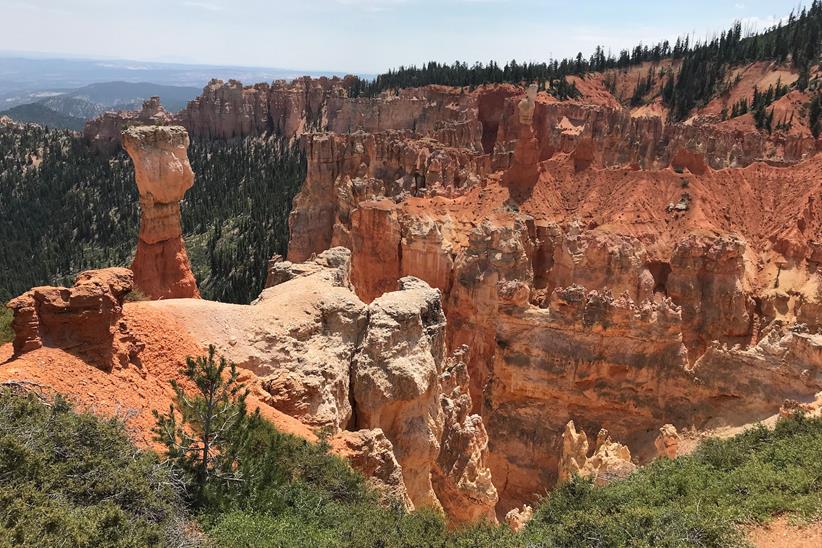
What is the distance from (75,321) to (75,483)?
4270 mm

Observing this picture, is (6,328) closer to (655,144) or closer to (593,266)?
(593,266)

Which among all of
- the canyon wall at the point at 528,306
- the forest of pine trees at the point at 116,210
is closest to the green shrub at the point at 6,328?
the canyon wall at the point at 528,306

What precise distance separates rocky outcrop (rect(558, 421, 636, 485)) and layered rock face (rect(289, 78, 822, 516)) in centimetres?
202

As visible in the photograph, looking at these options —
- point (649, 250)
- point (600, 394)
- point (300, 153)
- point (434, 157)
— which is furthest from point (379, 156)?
point (300, 153)

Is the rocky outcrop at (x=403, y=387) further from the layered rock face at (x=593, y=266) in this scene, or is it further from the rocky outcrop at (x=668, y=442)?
the rocky outcrop at (x=668, y=442)

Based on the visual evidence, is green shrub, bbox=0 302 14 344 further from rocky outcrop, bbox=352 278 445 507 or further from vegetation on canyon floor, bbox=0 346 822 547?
rocky outcrop, bbox=352 278 445 507

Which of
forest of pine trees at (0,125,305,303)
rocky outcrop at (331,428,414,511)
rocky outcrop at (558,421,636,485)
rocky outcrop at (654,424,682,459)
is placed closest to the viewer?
rocky outcrop at (331,428,414,511)

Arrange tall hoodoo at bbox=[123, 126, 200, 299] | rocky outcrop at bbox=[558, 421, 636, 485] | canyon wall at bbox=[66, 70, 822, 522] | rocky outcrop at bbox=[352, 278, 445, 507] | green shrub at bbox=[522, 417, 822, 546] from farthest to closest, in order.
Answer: tall hoodoo at bbox=[123, 126, 200, 299] → rocky outcrop at bbox=[558, 421, 636, 485] → canyon wall at bbox=[66, 70, 822, 522] → rocky outcrop at bbox=[352, 278, 445, 507] → green shrub at bbox=[522, 417, 822, 546]

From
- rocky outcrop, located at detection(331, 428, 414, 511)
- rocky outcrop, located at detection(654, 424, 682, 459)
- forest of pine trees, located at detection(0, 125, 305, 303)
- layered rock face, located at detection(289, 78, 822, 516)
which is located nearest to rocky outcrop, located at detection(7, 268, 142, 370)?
rocky outcrop, located at detection(331, 428, 414, 511)

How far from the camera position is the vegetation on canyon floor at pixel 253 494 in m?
8.59

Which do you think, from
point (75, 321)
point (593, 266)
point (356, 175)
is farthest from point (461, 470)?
point (356, 175)

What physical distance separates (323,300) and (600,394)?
48.3 feet

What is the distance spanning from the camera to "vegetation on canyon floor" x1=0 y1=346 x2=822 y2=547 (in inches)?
338

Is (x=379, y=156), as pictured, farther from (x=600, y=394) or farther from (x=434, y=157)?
(x=600, y=394)
